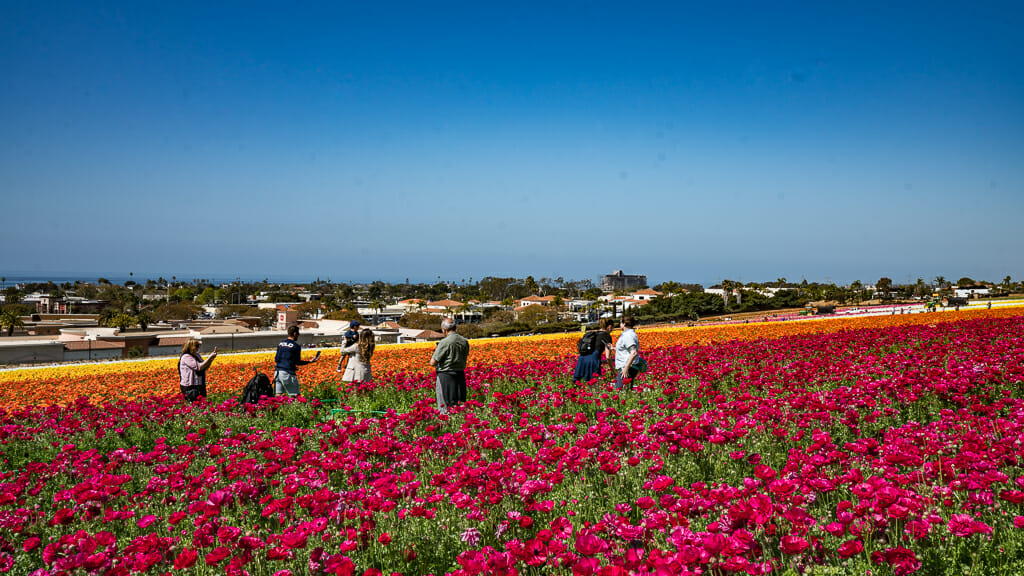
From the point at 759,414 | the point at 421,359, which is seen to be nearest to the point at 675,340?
the point at 421,359

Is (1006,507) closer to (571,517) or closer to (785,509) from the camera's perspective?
(785,509)

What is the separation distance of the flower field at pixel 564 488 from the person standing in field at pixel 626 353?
40.7 inches

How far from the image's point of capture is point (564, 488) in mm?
4191

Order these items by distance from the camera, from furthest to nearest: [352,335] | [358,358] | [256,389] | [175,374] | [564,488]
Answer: [175,374] → [352,335] → [358,358] → [256,389] → [564,488]

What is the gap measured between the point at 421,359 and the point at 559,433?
1210 cm

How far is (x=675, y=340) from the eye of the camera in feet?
64.7

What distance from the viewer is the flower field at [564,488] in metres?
2.53

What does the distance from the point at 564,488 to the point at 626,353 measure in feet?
15.4

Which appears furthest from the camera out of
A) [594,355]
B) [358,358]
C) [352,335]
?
[352,335]

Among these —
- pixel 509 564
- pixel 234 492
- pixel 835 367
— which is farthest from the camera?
pixel 835 367

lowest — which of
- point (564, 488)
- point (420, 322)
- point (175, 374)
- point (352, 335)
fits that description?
point (420, 322)

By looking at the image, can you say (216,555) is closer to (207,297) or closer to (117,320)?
(117,320)

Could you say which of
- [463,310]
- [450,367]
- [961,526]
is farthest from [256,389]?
[463,310]

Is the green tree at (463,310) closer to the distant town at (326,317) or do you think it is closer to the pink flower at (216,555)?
the distant town at (326,317)
